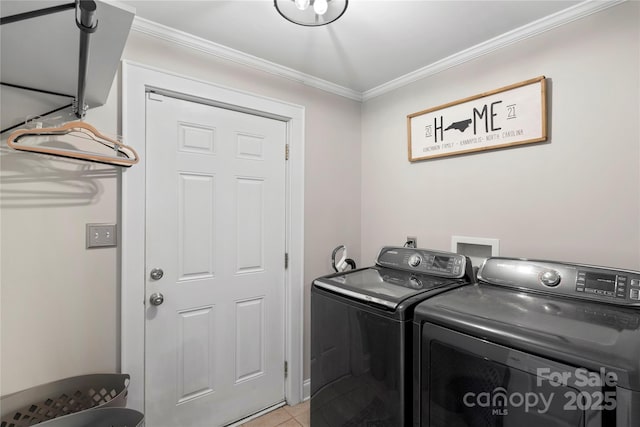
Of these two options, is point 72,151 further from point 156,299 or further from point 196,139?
point 156,299

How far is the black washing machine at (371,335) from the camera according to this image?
51.2 inches

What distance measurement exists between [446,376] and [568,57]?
166 centimetres

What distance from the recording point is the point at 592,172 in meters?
1.47

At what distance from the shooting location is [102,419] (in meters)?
1.29

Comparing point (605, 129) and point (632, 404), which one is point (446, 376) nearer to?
point (632, 404)

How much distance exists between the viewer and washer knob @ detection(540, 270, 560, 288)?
1.31 metres

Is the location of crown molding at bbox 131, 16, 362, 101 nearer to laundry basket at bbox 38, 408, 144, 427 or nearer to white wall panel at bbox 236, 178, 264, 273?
white wall panel at bbox 236, 178, 264, 273

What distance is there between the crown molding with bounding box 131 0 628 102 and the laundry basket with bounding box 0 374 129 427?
5.88ft

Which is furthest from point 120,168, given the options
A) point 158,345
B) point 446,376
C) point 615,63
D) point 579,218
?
point 615,63

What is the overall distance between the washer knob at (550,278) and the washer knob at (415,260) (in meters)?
0.61

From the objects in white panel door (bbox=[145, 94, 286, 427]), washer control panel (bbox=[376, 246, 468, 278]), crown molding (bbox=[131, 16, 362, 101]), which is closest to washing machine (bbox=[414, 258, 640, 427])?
washer control panel (bbox=[376, 246, 468, 278])

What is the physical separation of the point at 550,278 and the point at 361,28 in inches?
61.5

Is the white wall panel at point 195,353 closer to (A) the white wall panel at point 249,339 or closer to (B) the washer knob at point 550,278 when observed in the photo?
(A) the white wall panel at point 249,339

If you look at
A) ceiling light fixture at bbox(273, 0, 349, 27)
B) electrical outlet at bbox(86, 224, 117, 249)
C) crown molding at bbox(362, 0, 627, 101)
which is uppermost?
crown molding at bbox(362, 0, 627, 101)
